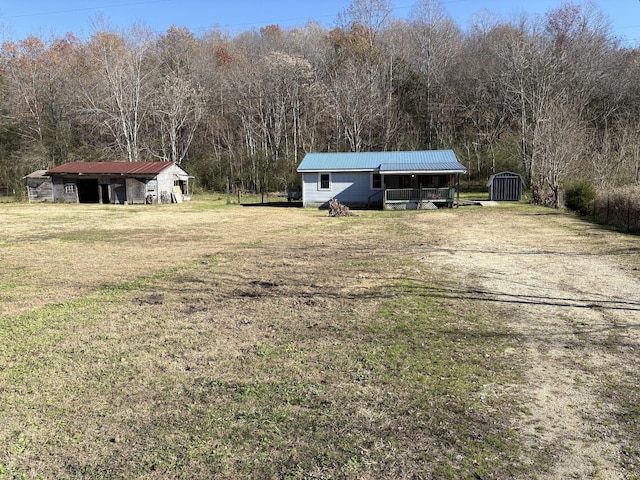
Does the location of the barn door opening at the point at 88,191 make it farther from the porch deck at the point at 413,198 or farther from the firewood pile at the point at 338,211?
the porch deck at the point at 413,198

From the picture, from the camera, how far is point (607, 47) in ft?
133

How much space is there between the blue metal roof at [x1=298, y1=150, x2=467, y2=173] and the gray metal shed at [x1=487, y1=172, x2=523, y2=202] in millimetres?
3553

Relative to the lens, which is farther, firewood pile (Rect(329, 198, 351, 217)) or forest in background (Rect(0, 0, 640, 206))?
forest in background (Rect(0, 0, 640, 206))

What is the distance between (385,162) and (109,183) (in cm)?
1939

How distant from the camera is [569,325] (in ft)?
17.8

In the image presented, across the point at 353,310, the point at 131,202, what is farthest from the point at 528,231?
the point at 131,202

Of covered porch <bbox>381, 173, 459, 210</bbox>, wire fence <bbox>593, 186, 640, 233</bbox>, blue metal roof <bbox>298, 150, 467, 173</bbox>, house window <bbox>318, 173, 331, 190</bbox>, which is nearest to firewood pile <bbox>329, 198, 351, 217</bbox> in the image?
covered porch <bbox>381, 173, 459, 210</bbox>

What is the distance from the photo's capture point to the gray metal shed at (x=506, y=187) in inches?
1119

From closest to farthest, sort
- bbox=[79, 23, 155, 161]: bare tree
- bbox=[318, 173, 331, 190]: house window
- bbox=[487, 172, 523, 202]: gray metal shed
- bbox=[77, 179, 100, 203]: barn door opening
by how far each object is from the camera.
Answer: bbox=[318, 173, 331, 190]: house window
bbox=[487, 172, 523, 202]: gray metal shed
bbox=[77, 179, 100, 203]: barn door opening
bbox=[79, 23, 155, 161]: bare tree

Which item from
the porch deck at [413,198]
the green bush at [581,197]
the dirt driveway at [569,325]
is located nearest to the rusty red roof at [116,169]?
the porch deck at [413,198]

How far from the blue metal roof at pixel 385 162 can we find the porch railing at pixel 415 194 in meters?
1.20

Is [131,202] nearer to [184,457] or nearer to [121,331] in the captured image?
[121,331]

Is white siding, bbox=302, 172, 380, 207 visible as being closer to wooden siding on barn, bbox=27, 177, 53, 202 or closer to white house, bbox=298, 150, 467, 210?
white house, bbox=298, 150, 467, 210

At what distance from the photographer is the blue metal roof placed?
25.4 meters
